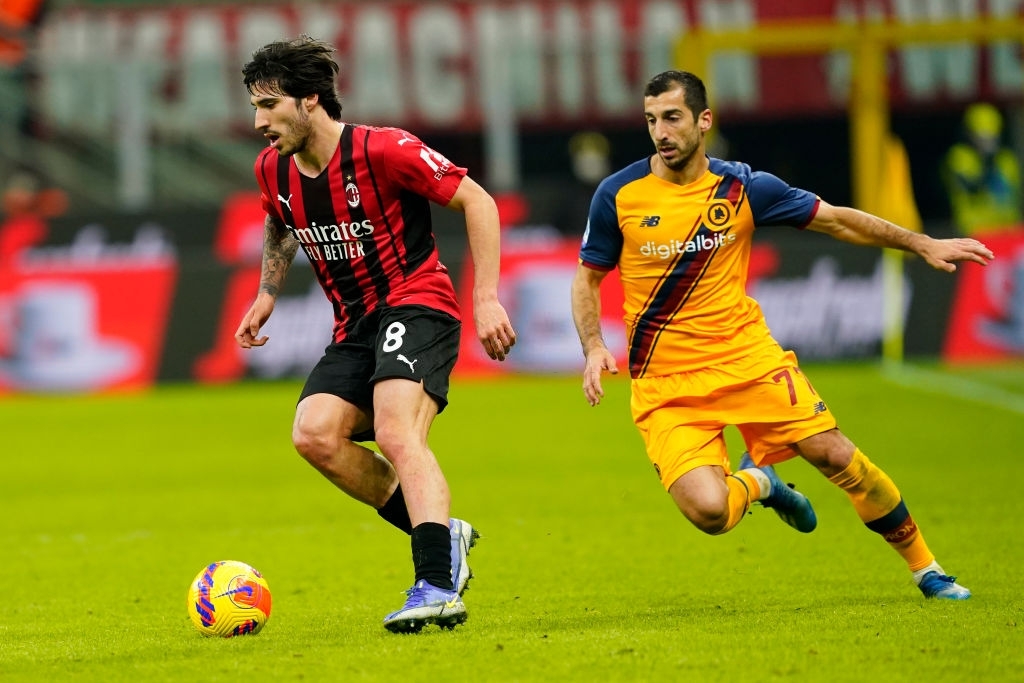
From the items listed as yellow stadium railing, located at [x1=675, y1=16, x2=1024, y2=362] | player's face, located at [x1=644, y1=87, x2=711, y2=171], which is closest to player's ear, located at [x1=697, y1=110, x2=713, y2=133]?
player's face, located at [x1=644, y1=87, x2=711, y2=171]

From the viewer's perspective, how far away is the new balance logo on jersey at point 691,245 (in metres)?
7.16

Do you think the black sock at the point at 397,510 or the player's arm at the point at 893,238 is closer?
the player's arm at the point at 893,238

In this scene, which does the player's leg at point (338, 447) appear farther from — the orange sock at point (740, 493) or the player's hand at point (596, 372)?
the orange sock at point (740, 493)

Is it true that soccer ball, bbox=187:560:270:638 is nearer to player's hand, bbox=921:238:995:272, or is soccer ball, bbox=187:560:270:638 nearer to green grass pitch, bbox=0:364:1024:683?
green grass pitch, bbox=0:364:1024:683

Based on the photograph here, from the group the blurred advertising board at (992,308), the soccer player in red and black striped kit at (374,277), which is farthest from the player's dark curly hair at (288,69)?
the blurred advertising board at (992,308)

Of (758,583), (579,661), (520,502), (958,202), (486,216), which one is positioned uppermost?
(486,216)

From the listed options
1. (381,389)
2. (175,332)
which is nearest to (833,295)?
(175,332)

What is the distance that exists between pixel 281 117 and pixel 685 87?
1.68 m

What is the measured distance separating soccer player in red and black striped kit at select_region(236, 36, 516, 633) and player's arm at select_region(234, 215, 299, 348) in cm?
28

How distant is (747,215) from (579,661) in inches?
90.4

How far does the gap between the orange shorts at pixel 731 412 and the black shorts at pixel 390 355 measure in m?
1.00

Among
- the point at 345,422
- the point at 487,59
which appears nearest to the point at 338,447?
the point at 345,422

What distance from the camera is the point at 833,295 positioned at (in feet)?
61.4

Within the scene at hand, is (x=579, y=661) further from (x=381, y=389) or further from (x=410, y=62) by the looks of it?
(x=410, y=62)
